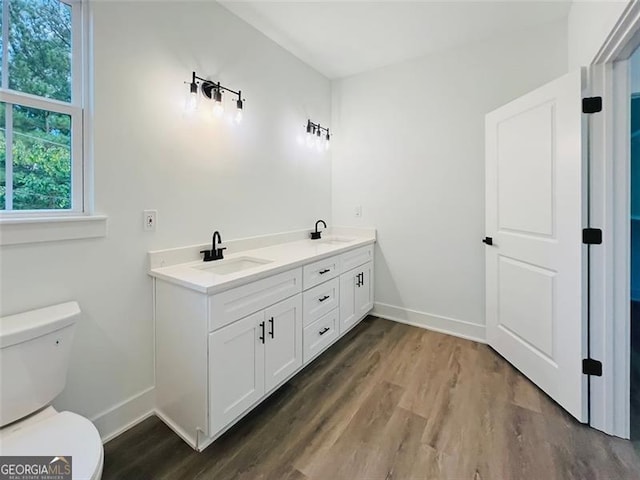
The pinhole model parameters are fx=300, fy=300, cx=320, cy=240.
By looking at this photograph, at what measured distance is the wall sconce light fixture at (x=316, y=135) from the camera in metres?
2.98

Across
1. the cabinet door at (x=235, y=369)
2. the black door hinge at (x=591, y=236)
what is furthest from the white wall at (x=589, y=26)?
the cabinet door at (x=235, y=369)

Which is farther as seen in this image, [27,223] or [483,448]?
[483,448]

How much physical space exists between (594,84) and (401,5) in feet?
4.26

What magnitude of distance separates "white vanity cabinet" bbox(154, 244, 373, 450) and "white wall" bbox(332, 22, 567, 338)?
1.25 m

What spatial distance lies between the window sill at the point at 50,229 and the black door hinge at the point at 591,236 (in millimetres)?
2518

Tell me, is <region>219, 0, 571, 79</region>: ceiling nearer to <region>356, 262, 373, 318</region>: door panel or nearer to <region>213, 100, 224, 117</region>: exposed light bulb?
<region>213, 100, 224, 117</region>: exposed light bulb

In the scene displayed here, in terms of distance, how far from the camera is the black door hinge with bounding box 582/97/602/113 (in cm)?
156

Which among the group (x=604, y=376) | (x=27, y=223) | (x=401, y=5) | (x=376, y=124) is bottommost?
(x=604, y=376)

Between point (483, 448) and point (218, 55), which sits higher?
point (218, 55)

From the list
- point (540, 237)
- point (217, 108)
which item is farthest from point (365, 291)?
point (217, 108)

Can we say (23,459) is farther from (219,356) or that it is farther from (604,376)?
(604,376)

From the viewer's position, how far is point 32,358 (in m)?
1.16

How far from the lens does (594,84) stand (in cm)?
158

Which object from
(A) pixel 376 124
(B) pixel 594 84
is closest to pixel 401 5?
(A) pixel 376 124
